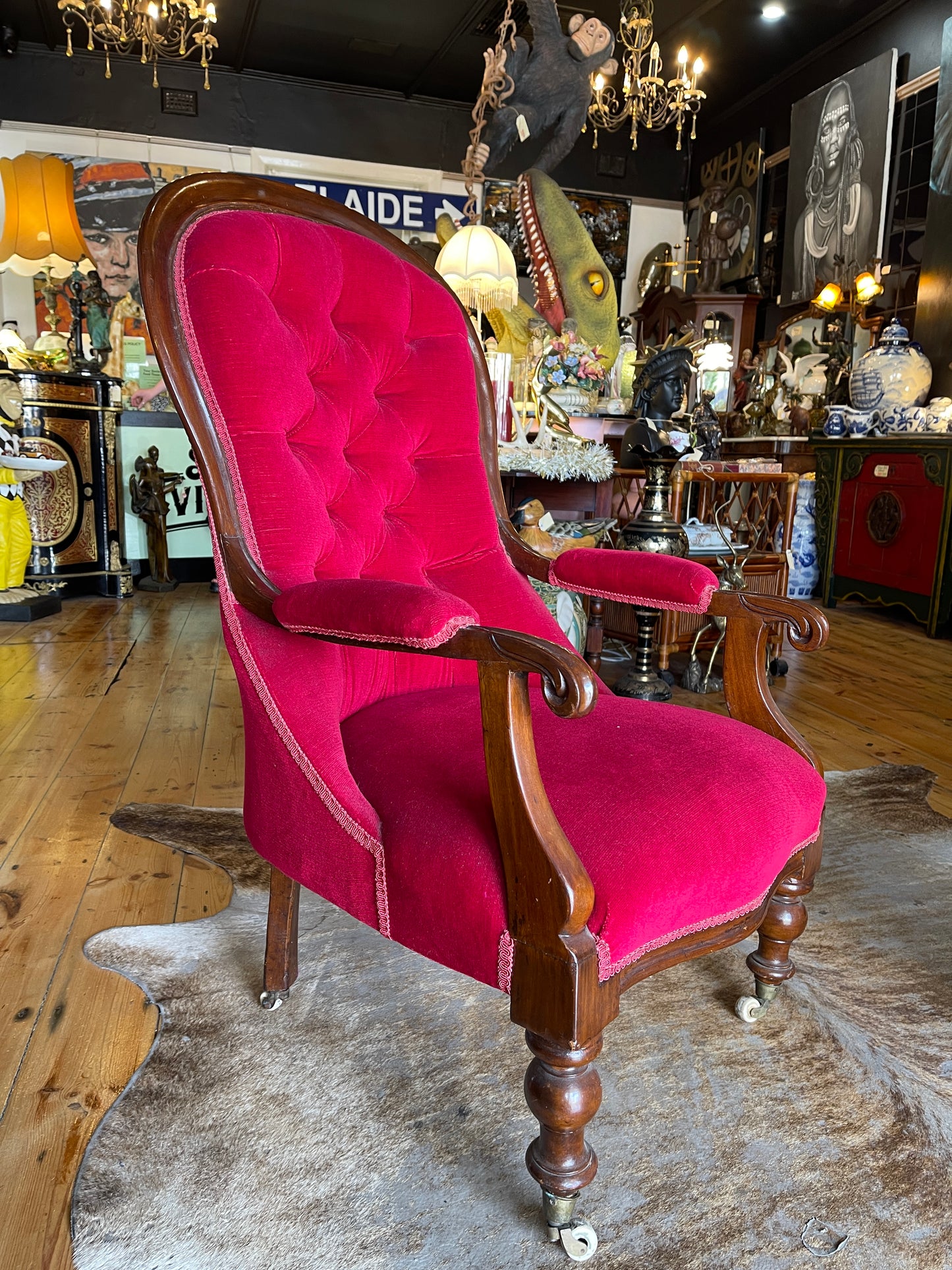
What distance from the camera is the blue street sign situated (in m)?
7.29

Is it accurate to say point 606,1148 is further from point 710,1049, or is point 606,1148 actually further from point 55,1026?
point 55,1026

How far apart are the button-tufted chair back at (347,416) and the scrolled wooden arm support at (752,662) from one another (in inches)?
11.0

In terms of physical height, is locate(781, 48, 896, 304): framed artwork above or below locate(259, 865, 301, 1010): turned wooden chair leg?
above

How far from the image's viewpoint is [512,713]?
2.74 feet

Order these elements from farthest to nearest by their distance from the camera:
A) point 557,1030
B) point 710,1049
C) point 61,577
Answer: point 61,577
point 710,1049
point 557,1030

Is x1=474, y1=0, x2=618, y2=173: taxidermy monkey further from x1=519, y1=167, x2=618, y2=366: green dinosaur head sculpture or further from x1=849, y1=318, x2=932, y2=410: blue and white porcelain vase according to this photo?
x1=849, y1=318, x2=932, y2=410: blue and white porcelain vase

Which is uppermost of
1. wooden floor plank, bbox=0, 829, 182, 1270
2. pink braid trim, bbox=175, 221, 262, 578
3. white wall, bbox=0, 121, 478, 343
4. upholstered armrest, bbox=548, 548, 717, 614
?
white wall, bbox=0, 121, 478, 343

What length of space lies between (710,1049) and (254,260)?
1239 mm

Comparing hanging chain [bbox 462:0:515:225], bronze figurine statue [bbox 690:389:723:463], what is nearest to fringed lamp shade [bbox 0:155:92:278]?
hanging chain [bbox 462:0:515:225]

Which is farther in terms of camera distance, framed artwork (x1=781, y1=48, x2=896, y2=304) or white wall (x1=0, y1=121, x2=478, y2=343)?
white wall (x1=0, y1=121, x2=478, y2=343)

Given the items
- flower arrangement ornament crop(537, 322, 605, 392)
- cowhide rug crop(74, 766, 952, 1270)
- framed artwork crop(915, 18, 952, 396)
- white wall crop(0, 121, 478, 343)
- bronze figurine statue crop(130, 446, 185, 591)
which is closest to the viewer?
cowhide rug crop(74, 766, 952, 1270)

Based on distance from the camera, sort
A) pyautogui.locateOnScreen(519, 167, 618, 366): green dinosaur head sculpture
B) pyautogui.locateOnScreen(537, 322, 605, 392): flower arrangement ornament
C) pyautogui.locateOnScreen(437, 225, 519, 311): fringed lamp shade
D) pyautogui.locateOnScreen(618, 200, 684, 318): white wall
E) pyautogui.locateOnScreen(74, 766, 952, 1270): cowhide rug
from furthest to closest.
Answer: pyautogui.locateOnScreen(618, 200, 684, 318): white wall → pyautogui.locateOnScreen(519, 167, 618, 366): green dinosaur head sculpture → pyautogui.locateOnScreen(437, 225, 519, 311): fringed lamp shade → pyautogui.locateOnScreen(537, 322, 605, 392): flower arrangement ornament → pyautogui.locateOnScreen(74, 766, 952, 1270): cowhide rug

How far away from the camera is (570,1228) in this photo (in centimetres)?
91

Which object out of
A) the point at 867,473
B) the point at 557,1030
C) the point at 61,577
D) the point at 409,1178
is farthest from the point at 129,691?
the point at 867,473
